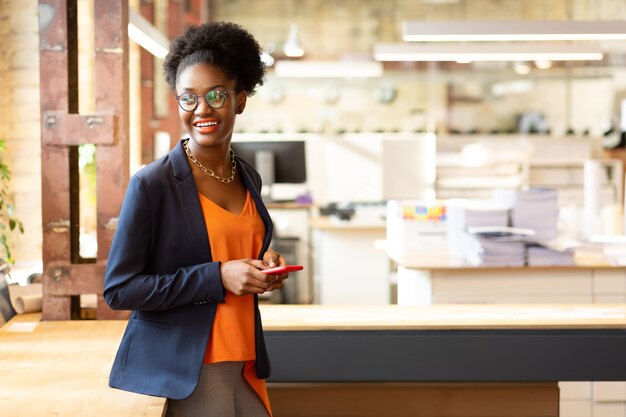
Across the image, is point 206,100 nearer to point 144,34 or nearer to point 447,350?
point 447,350

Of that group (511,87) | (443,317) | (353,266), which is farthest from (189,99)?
(511,87)

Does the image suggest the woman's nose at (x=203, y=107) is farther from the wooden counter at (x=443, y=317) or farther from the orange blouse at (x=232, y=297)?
the wooden counter at (x=443, y=317)

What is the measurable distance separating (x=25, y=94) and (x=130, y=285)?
4445mm

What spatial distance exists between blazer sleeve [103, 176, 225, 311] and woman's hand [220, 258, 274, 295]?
20mm

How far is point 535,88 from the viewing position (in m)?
12.8

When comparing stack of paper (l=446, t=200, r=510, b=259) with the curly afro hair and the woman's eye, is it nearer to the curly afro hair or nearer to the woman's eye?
the curly afro hair

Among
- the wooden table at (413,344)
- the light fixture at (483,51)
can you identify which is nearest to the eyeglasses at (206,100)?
the wooden table at (413,344)

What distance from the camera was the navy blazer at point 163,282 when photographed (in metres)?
1.77

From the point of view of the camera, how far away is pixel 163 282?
5.82 ft

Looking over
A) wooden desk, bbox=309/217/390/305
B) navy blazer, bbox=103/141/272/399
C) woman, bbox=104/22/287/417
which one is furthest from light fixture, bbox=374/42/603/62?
navy blazer, bbox=103/141/272/399

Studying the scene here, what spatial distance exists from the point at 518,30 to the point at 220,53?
4411 millimetres

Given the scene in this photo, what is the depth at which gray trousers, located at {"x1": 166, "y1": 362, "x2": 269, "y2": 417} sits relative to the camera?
6.07 feet

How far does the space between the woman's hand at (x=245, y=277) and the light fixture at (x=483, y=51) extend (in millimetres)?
5725

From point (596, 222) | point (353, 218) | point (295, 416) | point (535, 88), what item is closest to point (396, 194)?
point (353, 218)
